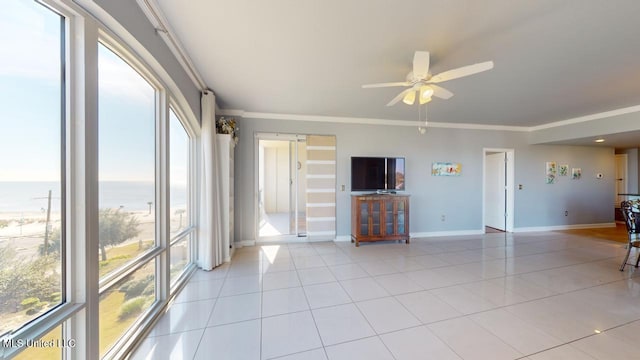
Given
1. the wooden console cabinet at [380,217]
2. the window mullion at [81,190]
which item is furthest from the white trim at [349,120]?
the window mullion at [81,190]

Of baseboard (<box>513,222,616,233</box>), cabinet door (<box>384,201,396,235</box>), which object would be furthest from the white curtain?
baseboard (<box>513,222,616,233</box>)

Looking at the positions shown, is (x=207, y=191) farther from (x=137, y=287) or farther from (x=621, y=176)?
(x=621, y=176)

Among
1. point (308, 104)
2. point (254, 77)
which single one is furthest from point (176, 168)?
point (308, 104)

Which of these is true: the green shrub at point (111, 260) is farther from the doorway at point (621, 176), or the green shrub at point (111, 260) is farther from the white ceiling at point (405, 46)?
the doorway at point (621, 176)

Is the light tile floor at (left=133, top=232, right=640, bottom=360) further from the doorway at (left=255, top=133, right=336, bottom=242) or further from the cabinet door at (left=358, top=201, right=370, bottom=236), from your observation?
the doorway at (left=255, top=133, right=336, bottom=242)

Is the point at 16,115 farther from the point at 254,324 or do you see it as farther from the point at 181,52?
the point at 254,324

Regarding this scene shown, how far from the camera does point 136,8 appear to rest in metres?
1.60

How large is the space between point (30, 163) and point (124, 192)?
69 cm

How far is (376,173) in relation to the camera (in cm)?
464

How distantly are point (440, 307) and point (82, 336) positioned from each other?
2.73 metres

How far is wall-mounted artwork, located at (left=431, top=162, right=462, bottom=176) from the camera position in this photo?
198 inches

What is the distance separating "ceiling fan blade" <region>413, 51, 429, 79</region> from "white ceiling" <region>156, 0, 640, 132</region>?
152mm

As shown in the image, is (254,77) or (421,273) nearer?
(254,77)

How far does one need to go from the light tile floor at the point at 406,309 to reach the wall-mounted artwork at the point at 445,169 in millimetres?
1920
